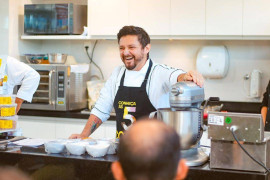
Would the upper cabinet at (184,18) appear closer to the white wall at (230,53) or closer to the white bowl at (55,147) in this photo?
the white wall at (230,53)

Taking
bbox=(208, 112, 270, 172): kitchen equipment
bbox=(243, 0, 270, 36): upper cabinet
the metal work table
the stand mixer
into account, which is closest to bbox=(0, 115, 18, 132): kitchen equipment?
the metal work table

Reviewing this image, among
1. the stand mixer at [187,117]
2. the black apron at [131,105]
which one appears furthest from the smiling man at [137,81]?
the stand mixer at [187,117]

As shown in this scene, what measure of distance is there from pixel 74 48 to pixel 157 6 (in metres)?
1.27

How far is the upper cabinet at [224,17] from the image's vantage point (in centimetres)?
436

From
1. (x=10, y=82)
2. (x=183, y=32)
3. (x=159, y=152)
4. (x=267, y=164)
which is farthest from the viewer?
(x=183, y=32)

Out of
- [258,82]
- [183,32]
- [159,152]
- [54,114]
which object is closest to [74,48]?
[54,114]

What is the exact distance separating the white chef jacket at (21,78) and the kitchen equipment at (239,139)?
1.98 meters

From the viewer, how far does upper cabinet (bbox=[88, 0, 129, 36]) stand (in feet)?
15.4

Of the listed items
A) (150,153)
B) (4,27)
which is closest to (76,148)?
(150,153)

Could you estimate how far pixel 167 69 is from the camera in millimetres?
2992

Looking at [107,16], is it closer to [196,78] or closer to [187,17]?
[187,17]

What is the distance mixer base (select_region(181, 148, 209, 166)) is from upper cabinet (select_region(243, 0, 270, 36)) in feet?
7.51

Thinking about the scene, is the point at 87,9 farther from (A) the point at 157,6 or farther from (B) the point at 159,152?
(B) the point at 159,152

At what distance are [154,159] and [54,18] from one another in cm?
411
